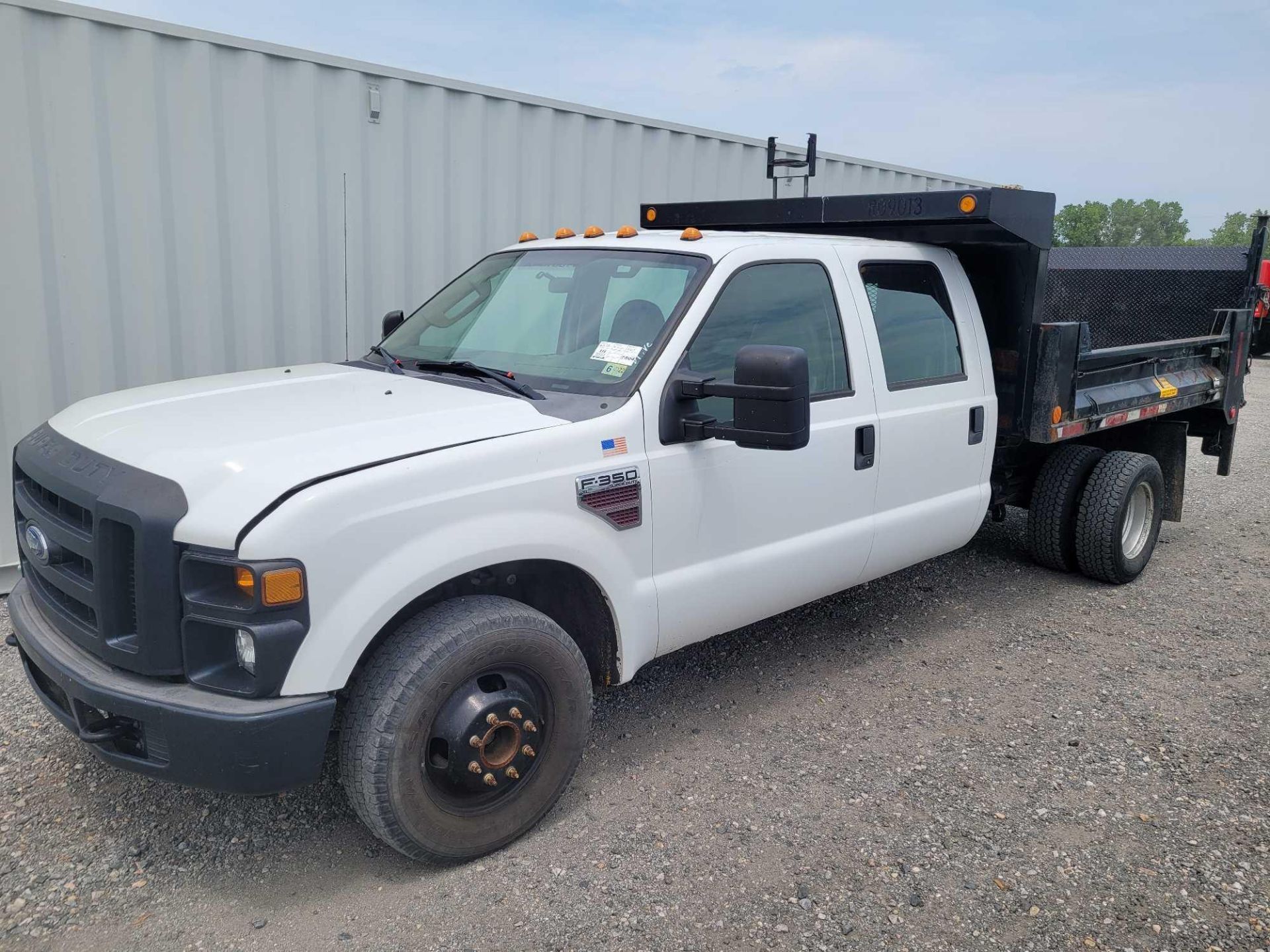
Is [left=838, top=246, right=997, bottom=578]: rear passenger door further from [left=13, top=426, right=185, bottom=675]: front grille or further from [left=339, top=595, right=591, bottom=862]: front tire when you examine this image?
[left=13, top=426, right=185, bottom=675]: front grille

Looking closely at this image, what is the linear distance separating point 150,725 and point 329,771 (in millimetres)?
1109

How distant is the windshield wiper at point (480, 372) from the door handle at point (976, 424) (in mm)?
2254

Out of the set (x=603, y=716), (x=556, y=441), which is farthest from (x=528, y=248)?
(x=603, y=716)

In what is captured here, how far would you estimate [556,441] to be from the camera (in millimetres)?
3127

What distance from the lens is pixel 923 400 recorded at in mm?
4418

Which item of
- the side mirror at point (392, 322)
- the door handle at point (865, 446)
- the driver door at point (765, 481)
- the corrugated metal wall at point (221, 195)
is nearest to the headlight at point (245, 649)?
the driver door at point (765, 481)

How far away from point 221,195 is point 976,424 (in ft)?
13.7

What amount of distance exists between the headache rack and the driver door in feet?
2.98

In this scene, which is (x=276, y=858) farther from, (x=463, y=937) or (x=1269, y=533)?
(x=1269, y=533)

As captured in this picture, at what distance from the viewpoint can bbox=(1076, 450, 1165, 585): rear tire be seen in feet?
18.3

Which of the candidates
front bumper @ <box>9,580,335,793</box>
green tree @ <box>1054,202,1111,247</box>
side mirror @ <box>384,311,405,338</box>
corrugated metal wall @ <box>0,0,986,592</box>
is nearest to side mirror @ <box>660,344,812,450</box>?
front bumper @ <box>9,580,335,793</box>

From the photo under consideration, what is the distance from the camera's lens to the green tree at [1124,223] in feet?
145

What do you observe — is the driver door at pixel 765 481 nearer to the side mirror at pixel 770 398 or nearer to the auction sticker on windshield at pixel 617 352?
the auction sticker on windshield at pixel 617 352

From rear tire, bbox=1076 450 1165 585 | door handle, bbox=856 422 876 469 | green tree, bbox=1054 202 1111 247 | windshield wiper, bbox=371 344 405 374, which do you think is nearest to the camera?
windshield wiper, bbox=371 344 405 374
